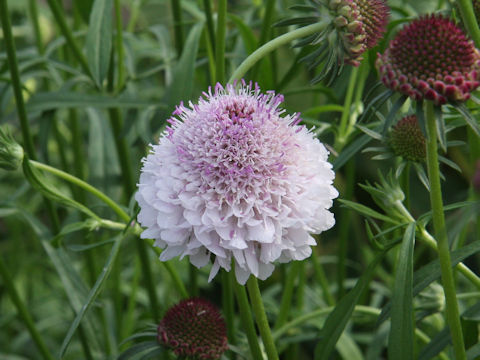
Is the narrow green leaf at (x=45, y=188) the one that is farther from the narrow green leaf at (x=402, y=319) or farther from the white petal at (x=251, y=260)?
the narrow green leaf at (x=402, y=319)

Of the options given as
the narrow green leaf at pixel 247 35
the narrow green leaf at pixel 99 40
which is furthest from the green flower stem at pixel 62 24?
the narrow green leaf at pixel 247 35

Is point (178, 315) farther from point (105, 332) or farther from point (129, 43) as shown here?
point (129, 43)

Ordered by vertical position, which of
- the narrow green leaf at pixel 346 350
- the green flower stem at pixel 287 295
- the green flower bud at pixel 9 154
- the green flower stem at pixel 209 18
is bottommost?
the narrow green leaf at pixel 346 350

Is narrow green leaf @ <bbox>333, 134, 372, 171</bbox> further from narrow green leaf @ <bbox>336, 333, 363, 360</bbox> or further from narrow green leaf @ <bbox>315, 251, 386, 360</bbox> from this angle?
narrow green leaf @ <bbox>336, 333, 363, 360</bbox>

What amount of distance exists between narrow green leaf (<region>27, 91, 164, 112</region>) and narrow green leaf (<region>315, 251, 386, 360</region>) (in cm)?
→ 55

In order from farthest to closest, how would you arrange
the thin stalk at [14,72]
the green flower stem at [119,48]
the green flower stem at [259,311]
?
the green flower stem at [119,48]
the thin stalk at [14,72]
the green flower stem at [259,311]

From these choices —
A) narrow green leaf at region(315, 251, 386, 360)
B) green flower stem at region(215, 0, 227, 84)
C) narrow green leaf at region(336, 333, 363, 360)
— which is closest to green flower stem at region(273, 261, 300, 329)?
narrow green leaf at region(336, 333, 363, 360)

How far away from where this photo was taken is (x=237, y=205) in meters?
0.70

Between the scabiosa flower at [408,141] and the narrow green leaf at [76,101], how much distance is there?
0.45 metres

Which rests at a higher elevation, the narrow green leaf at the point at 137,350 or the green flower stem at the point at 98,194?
the green flower stem at the point at 98,194

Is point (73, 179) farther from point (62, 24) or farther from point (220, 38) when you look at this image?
point (62, 24)

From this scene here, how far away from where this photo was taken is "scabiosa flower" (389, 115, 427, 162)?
0.90 metres

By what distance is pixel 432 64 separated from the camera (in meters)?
0.66

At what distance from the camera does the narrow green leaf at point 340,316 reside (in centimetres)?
77
